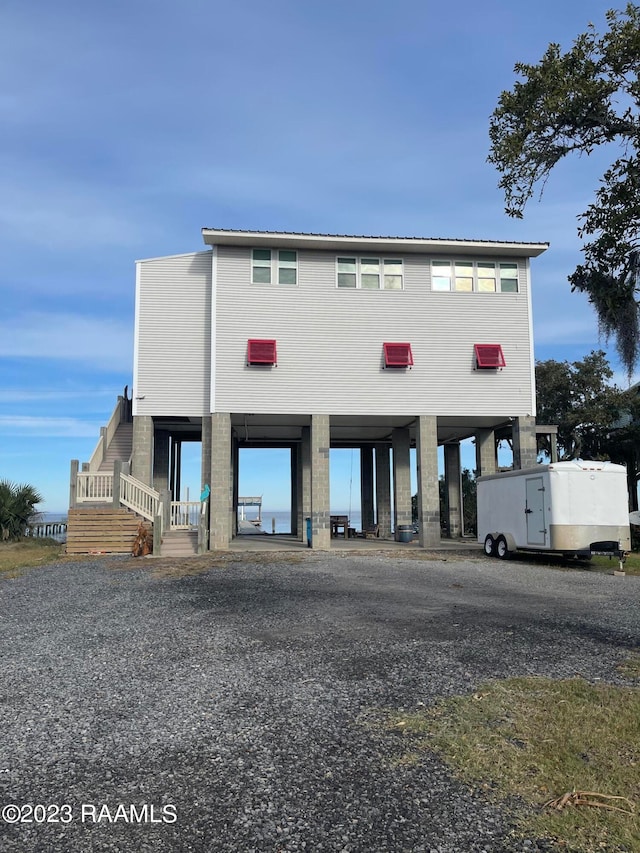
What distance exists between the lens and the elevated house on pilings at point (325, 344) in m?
20.8

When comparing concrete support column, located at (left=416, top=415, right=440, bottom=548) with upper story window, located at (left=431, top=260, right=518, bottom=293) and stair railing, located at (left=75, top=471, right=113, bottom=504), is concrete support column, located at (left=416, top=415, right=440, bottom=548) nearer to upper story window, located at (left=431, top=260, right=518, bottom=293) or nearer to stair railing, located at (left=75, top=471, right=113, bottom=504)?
upper story window, located at (left=431, top=260, right=518, bottom=293)

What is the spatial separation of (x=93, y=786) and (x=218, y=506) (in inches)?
654

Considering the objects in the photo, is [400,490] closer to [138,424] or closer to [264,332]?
[264,332]

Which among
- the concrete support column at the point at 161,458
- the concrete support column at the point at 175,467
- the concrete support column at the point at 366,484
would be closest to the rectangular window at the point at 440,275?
the concrete support column at the point at 366,484

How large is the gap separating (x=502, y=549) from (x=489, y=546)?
2.77ft

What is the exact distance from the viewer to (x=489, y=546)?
18.6 metres

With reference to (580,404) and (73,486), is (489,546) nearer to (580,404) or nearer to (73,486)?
(73,486)

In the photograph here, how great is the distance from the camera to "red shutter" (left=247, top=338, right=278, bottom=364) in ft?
67.8

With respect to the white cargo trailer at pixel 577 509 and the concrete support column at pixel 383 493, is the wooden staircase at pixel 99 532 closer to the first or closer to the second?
the white cargo trailer at pixel 577 509

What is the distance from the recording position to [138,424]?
67.6ft

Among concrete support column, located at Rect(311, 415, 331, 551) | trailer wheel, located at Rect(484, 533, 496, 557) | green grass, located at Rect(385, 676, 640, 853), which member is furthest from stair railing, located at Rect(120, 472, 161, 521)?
green grass, located at Rect(385, 676, 640, 853)

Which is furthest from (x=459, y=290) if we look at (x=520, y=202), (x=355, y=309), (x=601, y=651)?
(x=601, y=651)

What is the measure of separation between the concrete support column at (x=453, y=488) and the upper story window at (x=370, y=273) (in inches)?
433

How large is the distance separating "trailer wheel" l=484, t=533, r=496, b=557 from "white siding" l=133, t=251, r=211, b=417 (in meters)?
9.95
